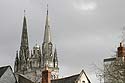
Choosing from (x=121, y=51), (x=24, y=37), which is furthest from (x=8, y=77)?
(x=24, y=37)

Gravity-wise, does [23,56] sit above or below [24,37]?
below

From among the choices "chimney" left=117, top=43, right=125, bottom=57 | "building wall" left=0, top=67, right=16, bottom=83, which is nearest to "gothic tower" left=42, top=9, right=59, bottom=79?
"building wall" left=0, top=67, right=16, bottom=83

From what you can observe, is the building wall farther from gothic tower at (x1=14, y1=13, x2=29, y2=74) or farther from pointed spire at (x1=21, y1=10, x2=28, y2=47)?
pointed spire at (x1=21, y1=10, x2=28, y2=47)

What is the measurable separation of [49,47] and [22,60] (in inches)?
354

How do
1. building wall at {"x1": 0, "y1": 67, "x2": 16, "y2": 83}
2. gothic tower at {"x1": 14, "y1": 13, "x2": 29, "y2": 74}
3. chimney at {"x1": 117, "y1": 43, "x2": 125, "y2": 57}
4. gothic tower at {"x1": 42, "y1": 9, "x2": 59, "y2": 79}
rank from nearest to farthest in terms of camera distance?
chimney at {"x1": 117, "y1": 43, "x2": 125, "y2": 57}
building wall at {"x1": 0, "y1": 67, "x2": 16, "y2": 83}
gothic tower at {"x1": 42, "y1": 9, "x2": 59, "y2": 79}
gothic tower at {"x1": 14, "y1": 13, "x2": 29, "y2": 74}

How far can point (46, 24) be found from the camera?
134250 mm

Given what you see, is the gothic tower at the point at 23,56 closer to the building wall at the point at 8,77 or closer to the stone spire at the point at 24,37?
the stone spire at the point at 24,37

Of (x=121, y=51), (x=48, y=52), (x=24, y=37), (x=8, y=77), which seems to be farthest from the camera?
(x=24, y=37)

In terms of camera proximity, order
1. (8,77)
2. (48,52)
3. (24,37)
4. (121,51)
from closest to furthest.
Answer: (121,51), (8,77), (48,52), (24,37)

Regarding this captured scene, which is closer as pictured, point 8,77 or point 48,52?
point 8,77

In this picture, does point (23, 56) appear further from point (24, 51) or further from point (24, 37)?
point (24, 37)

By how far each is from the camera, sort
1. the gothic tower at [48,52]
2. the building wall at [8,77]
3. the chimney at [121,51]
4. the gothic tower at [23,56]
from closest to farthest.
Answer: the chimney at [121,51], the building wall at [8,77], the gothic tower at [48,52], the gothic tower at [23,56]

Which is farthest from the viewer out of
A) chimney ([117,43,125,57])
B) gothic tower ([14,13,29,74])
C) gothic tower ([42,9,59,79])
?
gothic tower ([14,13,29,74])

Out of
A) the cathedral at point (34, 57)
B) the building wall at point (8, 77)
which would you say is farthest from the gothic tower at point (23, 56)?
the building wall at point (8, 77)
